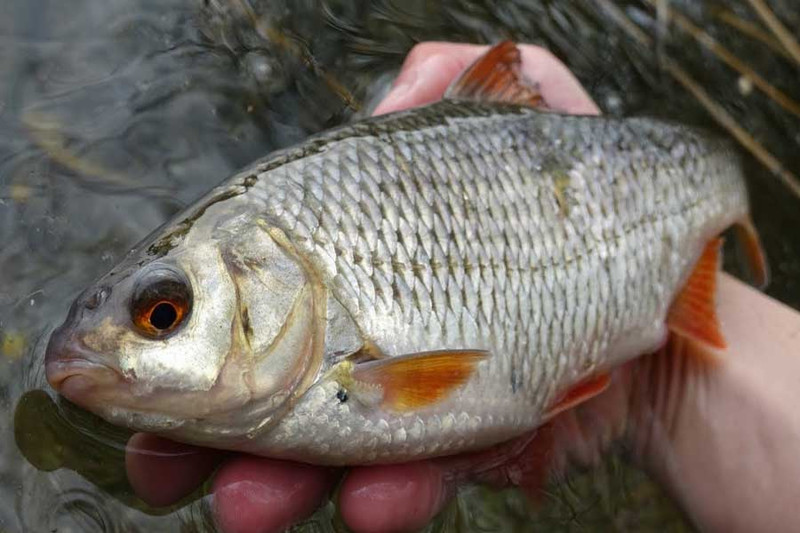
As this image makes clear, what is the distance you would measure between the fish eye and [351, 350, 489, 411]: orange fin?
442 millimetres

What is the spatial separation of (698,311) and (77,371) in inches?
77.2

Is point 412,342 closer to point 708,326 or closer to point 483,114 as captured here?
point 483,114

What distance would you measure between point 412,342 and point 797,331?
67.0 inches

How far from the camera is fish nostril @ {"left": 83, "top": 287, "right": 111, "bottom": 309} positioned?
72.2 inches

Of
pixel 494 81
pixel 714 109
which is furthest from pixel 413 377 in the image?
pixel 714 109

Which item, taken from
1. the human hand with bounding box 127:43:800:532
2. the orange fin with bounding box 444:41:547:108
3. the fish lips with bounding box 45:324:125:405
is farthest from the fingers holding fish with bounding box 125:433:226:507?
the orange fin with bounding box 444:41:547:108

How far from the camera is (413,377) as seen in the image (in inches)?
80.0

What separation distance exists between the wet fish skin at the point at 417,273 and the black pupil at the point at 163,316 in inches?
1.2

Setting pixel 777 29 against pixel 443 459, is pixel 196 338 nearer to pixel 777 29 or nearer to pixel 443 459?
pixel 443 459

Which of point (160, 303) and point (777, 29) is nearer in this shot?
point (160, 303)

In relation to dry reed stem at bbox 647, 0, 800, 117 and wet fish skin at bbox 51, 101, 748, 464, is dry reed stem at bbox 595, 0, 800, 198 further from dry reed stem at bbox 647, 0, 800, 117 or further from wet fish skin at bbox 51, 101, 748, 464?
wet fish skin at bbox 51, 101, 748, 464

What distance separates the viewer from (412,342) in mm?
2070

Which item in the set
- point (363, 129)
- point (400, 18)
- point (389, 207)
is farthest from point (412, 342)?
point (400, 18)

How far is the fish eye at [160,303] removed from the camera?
1804 mm
